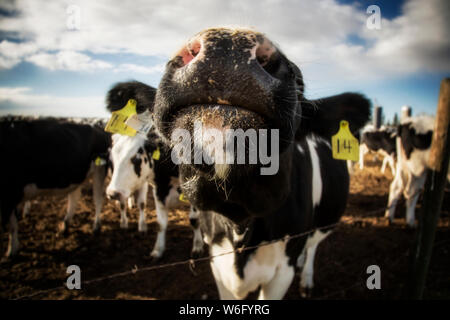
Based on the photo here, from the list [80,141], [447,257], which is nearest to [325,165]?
[447,257]

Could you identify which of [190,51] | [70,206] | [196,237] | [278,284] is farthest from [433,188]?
[70,206]

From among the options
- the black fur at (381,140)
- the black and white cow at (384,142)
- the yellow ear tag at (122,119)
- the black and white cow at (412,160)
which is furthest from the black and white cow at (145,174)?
the black fur at (381,140)

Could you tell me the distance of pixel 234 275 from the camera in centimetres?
223

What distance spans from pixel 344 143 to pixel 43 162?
6067 millimetres

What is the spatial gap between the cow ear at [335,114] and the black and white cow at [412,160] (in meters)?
4.85

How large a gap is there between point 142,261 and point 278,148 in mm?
4618

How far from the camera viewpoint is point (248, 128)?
104 cm

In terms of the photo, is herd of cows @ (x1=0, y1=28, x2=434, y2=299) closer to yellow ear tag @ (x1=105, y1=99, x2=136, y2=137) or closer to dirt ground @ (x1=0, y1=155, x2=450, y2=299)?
yellow ear tag @ (x1=105, y1=99, x2=136, y2=137)

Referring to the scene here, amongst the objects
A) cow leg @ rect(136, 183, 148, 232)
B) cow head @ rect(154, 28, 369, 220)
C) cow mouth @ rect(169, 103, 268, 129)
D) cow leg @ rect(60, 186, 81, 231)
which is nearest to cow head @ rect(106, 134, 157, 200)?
cow leg @ rect(136, 183, 148, 232)

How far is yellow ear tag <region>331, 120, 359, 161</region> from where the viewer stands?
7.74 feet

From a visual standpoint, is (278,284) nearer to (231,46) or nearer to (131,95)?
(231,46)

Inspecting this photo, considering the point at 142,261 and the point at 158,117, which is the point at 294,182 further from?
the point at 142,261

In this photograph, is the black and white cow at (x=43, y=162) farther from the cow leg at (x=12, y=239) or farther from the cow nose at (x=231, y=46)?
the cow nose at (x=231, y=46)

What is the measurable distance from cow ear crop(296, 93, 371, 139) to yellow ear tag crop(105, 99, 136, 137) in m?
1.60
